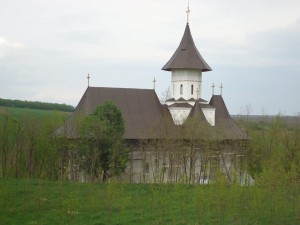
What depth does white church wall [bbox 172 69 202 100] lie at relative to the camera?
2819 cm

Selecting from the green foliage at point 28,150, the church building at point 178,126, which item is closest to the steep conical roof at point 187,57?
the church building at point 178,126

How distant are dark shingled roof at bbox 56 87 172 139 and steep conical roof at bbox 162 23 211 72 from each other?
2338mm

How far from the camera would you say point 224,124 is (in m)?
27.7

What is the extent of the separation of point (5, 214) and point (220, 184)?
20.1 feet

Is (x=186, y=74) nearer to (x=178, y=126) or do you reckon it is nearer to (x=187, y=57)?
(x=187, y=57)

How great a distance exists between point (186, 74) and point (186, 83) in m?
0.58

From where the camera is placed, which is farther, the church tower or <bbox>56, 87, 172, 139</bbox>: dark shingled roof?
the church tower

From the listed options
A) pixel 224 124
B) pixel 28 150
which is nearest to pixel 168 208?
pixel 28 150

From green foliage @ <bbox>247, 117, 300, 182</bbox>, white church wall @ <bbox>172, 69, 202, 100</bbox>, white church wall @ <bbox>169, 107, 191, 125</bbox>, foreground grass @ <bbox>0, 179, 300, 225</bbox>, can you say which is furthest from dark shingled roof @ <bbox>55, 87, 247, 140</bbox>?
foreground grass @ <bbox>0, 179, 300, 225</bbox>

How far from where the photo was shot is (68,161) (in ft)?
74.9

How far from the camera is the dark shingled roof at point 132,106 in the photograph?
25641 millimetres

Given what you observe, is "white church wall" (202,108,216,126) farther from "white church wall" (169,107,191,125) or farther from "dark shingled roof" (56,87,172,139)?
"dark shingled roof" (56,87,172,139)

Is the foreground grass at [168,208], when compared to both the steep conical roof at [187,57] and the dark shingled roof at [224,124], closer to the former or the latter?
the dark shingled roof at [224,124]

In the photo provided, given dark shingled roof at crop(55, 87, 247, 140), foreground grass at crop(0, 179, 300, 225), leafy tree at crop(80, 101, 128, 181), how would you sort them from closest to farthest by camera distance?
foreground grass at crop(0, 179, 300, 225) → leafy tree at crop(80, 101, 128, 181) → dark shingled roof at crop(55, 87, 247, 140)
